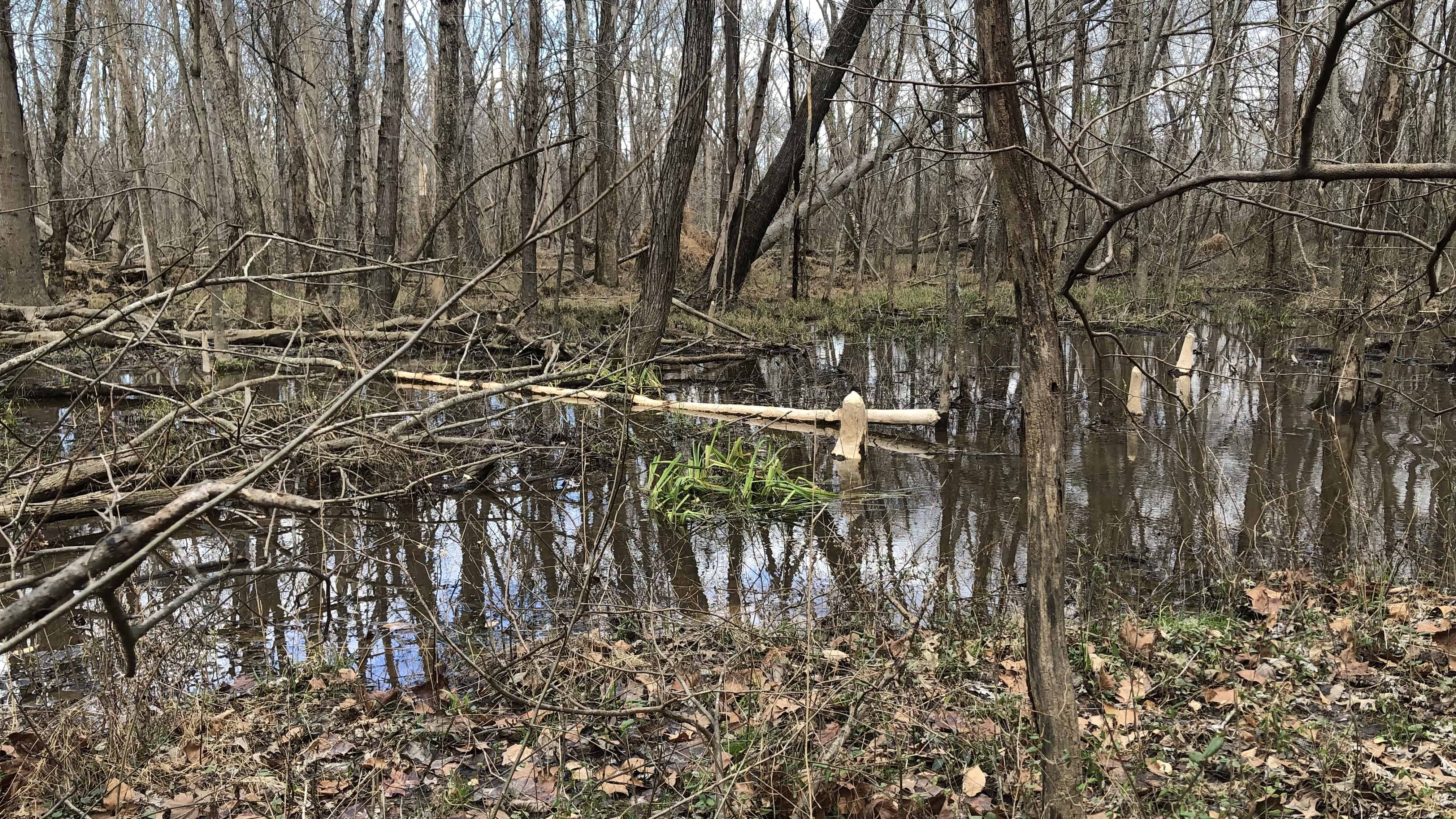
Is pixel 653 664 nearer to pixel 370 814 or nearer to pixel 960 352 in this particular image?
pixel 370 814

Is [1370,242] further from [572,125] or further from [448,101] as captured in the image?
[448,101]

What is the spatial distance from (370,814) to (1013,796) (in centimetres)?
195

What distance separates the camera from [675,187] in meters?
10.1

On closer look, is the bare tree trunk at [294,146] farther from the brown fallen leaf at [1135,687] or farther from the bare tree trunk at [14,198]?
the brown fallen leaf at [1135,687]

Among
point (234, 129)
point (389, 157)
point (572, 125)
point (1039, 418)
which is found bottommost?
point (1039, 418)

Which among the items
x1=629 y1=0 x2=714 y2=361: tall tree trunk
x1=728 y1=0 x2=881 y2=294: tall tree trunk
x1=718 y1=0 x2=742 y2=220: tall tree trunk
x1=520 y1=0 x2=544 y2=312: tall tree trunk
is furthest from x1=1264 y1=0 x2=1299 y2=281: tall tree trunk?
x1=520 y1=0 x2=544 y2=312: tall tree trunk

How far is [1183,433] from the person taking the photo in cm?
901

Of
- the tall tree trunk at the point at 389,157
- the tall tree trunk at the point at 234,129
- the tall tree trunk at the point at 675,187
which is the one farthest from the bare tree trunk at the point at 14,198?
the tall tree trunk at the point at 675,187

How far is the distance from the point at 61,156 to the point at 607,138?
9.40 metres

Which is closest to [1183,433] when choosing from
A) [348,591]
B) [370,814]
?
[348,591]

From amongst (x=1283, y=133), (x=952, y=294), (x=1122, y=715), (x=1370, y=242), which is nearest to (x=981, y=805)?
(x=1122, y=715)

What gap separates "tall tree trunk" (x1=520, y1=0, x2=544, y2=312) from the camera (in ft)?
42.5

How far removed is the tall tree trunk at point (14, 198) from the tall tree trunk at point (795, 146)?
929 cm

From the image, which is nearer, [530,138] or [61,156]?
[530,138]
